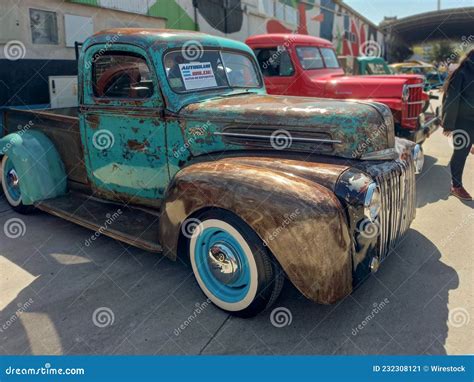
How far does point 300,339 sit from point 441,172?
4.61 metres

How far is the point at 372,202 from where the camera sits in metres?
2.49

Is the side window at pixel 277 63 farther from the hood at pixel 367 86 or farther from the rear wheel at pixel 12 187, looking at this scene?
the rear wheel at pixel 12 187

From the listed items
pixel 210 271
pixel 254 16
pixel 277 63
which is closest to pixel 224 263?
pixel 210 271

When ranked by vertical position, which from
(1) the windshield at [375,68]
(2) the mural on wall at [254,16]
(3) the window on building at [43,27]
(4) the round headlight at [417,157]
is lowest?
(4) the round headlight at [417,157]

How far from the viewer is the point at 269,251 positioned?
2.52 meters

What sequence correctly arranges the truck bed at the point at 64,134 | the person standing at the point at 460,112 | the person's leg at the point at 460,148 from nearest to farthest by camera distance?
the truck bed at the point at 64,134, the person standing at the point at 460,112, the person's leg at the point at 460,148

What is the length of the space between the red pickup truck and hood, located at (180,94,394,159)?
346 cm

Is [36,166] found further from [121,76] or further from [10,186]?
[121,76]

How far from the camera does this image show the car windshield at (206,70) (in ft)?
11.0

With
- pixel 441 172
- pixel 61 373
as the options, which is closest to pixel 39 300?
pixel 61 373

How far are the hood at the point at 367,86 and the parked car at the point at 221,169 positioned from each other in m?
2.84

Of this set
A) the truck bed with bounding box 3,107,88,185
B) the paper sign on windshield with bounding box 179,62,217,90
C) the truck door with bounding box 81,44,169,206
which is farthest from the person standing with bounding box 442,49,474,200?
the truck bed with bounding box 3,107,88,185

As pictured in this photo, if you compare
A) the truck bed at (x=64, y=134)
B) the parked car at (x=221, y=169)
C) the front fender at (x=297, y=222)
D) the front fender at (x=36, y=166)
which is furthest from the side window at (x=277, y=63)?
the front fender at (x=297, y=222)

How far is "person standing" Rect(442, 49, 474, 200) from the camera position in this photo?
15.5 ft
